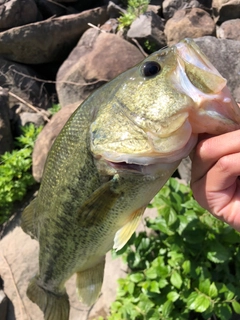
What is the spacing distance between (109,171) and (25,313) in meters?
2.98

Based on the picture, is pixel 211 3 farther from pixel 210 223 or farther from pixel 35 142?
pixel 210 223

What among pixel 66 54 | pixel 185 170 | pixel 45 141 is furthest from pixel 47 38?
pixel 185 170

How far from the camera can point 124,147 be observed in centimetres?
154

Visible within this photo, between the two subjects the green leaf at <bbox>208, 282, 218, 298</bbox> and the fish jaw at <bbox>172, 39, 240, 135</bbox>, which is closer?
the fish jaw at <bbox>172, 39, 240, 135</bbox>

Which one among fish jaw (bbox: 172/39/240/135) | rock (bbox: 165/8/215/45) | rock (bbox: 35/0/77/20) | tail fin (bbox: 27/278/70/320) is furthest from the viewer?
rock (bbox: 35/0/77/20)

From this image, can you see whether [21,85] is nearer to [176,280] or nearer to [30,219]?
[30,219]

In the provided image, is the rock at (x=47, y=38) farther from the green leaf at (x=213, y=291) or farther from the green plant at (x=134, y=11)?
the green leaf at (x=213, y=291)

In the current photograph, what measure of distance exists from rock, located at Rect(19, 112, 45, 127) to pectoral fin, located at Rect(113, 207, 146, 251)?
3903mm

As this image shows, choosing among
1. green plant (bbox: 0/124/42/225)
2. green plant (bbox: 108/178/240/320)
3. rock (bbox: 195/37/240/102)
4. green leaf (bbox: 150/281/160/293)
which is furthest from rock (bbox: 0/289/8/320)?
rock (bbox: 195/37/240/102)

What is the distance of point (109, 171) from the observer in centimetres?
163

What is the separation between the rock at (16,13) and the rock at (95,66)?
124cm

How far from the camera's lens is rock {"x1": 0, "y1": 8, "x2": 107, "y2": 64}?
5.82 metres

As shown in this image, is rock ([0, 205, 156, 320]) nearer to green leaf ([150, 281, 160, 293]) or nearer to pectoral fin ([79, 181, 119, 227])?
green leaf ([150, 281, 160, 293])

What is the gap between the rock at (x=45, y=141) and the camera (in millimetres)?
4527
